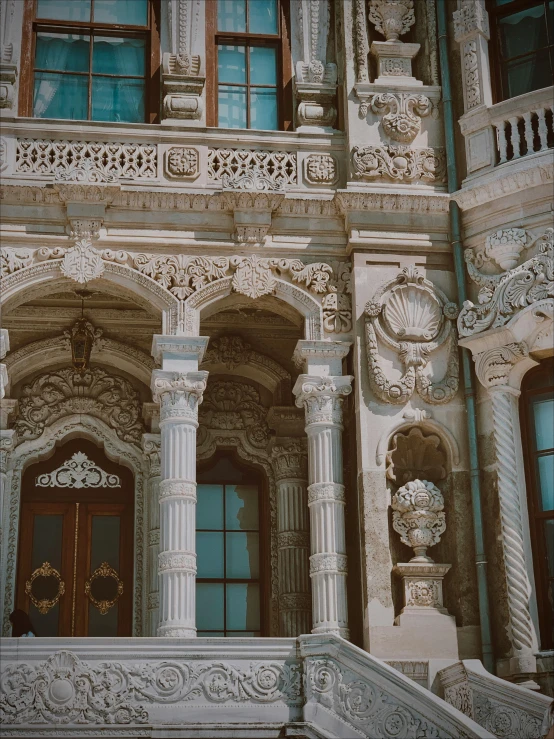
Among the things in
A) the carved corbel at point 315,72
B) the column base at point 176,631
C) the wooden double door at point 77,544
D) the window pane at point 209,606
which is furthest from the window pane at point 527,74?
the column base at point 176,631

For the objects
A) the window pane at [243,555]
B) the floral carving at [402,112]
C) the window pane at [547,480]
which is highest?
the floral carving at [402,112]

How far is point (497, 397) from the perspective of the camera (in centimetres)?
1269

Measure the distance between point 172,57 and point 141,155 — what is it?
44.9 inches

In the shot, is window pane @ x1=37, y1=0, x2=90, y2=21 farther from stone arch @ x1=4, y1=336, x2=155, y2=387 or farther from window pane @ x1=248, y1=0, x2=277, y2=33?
stone arch @ x1=4, y1=336, x2=155, y2=387

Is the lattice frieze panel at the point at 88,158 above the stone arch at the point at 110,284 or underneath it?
above

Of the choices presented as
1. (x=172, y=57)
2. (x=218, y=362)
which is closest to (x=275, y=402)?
(x=218, y=362)

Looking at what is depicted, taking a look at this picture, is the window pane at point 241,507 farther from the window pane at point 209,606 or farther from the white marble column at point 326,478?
the white marble column at point 326,478

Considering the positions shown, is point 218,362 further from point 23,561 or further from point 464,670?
point 464,670

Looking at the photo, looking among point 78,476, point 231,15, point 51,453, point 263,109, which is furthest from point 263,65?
point 78,476

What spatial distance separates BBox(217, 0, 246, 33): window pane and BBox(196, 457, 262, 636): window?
4717 mm

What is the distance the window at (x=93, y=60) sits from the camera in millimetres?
14000

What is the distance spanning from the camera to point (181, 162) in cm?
1354

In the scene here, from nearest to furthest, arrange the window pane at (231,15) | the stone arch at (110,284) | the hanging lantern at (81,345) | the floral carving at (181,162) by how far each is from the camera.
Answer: the stone arch at (110,284)
the floral carving at (181,162)
the hanging lantern at (81,345)
the window pane at (231,15)

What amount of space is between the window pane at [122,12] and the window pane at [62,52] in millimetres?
314
